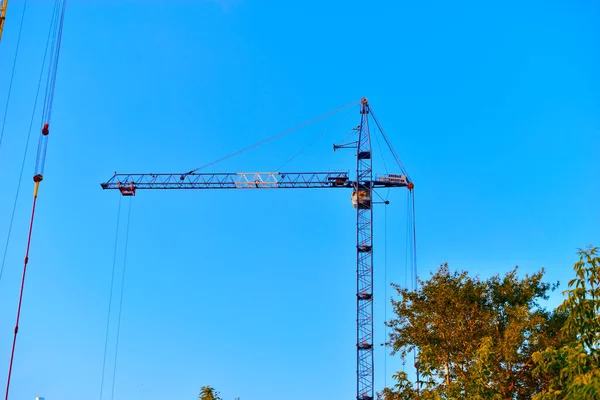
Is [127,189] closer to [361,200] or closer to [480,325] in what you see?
[361,200]

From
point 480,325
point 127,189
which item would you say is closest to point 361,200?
point 127,189

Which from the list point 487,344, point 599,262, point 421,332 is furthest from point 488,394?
point 421,332

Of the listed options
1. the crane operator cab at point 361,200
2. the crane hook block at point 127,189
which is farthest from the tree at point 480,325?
the crane hook block at point 127,189

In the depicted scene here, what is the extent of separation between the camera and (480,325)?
5569cm

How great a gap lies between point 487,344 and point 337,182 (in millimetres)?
79729

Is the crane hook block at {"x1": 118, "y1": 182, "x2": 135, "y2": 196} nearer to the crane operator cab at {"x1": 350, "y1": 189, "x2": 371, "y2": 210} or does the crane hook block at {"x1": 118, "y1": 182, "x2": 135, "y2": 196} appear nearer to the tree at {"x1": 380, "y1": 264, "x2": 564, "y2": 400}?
the crane operator cab at {"x1": 350, "y1": 189, "x2": 371, "y2": 210}

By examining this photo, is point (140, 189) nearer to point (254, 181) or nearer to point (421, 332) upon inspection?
point (254, 181)

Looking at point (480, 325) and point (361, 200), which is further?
point (361, 200)

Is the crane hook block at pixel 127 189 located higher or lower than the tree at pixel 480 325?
higher

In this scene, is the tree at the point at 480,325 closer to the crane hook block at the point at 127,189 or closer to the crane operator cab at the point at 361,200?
the crane operator cab at the point at 361,200

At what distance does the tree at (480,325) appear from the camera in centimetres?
5166

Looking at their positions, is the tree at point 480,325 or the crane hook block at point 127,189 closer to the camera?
the tree at point 480,325

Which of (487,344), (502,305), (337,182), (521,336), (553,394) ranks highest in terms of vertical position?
(337,182)

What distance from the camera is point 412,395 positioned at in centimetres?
2803
